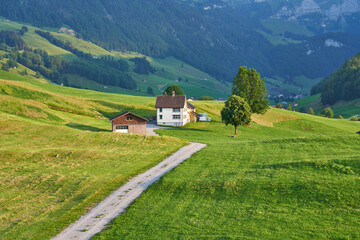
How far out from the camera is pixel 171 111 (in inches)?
4355

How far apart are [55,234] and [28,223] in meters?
4.06

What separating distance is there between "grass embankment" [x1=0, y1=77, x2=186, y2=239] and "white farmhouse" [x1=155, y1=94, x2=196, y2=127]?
21425 millimetres

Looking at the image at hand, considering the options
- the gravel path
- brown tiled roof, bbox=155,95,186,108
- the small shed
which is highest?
brown tiled roof, bbox=155,95,186,108

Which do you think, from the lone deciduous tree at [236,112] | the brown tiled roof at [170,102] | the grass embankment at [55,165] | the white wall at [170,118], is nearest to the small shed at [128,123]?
the grass embankment at [55,165]

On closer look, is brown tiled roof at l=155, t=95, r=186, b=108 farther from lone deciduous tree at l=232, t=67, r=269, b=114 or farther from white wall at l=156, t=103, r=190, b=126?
lone deciduous tree at l=232, t=67, r=269, b=114

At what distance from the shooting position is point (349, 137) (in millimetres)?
63625

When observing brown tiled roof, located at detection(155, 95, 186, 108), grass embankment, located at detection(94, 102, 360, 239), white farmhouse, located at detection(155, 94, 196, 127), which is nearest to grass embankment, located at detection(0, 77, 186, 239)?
grass embankment, located at detection(94, 102, 360, 239)

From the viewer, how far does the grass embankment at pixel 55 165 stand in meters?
30.3

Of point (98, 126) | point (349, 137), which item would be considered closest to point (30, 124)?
point (98, 126)

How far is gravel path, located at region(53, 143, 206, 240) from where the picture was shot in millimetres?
26297

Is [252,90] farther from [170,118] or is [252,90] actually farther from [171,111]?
[170,118]

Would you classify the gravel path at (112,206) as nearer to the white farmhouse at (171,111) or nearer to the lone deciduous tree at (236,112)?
the lone deciduous tree at (236,112)

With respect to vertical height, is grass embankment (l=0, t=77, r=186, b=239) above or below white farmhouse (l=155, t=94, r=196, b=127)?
below

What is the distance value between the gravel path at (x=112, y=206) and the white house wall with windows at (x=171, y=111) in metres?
60.6
